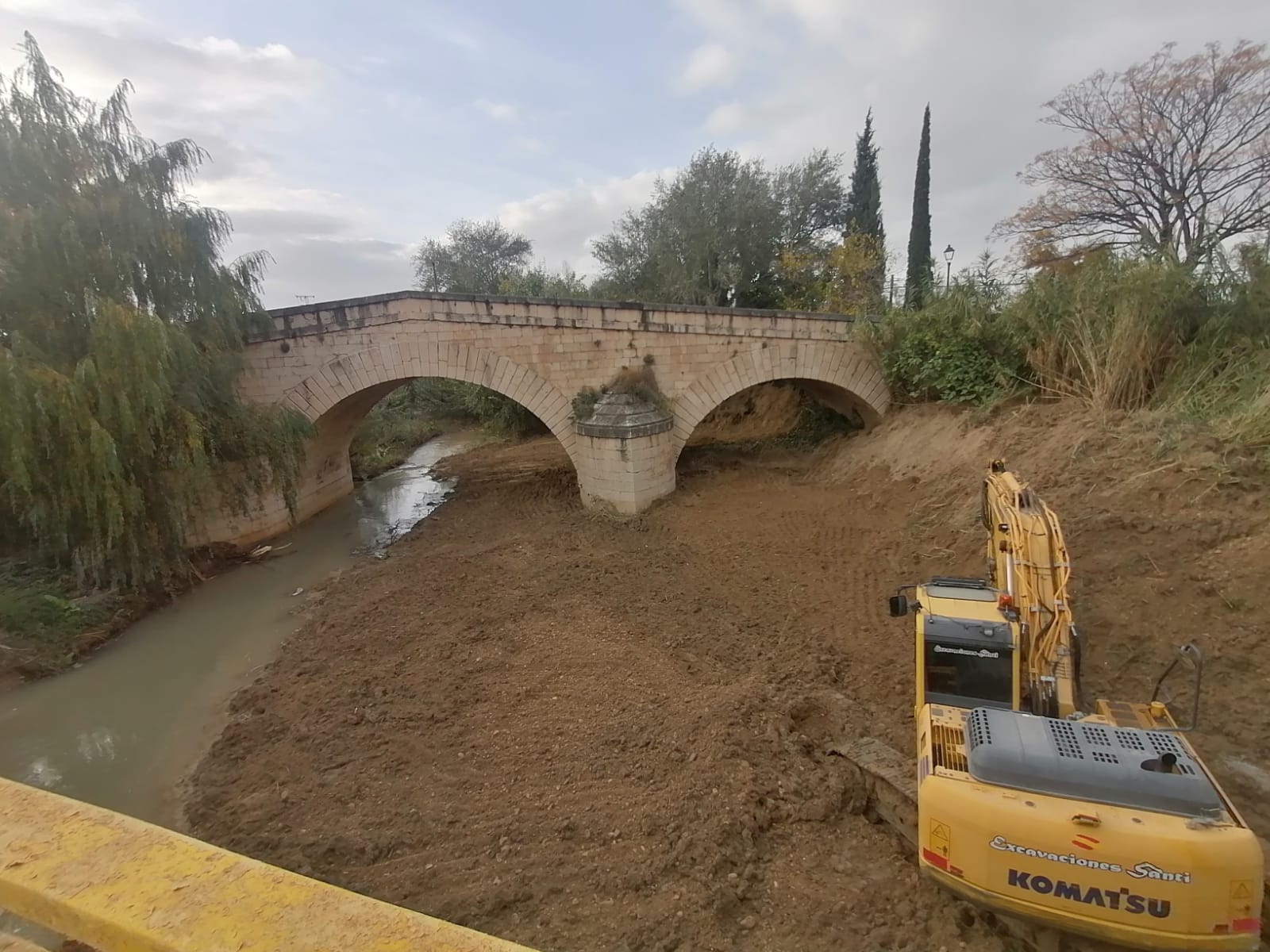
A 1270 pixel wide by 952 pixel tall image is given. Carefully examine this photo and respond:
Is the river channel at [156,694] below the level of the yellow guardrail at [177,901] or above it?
below

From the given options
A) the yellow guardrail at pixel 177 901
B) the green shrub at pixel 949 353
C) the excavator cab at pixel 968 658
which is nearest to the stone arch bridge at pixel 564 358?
the green shrub at pixel 949 353

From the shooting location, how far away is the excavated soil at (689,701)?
358cm

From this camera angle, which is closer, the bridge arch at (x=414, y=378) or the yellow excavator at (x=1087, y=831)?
the yellow excavator at (x=1087, y=831)

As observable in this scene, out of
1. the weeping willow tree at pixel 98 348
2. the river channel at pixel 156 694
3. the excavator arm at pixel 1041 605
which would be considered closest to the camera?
the excavator arm at pixel 1041 605

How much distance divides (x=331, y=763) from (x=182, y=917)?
4.03m

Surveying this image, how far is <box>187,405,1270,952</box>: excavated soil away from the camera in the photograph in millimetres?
3580

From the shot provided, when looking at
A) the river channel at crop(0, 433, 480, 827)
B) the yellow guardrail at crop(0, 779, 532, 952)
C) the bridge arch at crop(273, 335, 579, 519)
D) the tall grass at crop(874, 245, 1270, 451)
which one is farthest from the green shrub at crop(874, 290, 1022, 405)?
the yellow guardrail at crop(0, 779, 532, 952)

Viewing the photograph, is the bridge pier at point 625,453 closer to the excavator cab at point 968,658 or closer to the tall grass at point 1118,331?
the tall grass at point 1118,331

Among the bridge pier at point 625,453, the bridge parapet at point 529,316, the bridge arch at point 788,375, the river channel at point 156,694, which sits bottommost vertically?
the river channel at point 156,694

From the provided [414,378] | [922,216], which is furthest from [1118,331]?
[922,216]

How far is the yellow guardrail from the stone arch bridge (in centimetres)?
917

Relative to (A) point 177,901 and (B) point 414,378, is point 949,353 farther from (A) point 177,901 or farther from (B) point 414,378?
(A) point 177,901

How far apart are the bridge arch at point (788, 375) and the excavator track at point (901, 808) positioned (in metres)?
7.48

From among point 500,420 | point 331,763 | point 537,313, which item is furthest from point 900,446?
point 500,420
